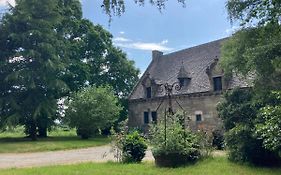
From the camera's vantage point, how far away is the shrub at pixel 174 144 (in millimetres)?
13320

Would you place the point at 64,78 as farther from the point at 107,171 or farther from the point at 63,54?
the point at 107,171

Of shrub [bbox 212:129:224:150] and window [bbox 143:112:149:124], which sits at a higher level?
window [bbox 143:112:149:124]

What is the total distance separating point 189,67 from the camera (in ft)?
112

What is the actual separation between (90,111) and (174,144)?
18.6 meters

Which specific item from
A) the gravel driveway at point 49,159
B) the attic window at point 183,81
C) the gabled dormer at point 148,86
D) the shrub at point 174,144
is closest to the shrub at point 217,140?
the gravel driveway at point 49,159

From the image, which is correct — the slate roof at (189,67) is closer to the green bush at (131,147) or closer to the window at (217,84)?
the window at (217,84)

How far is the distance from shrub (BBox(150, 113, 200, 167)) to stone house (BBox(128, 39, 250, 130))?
34.6 feet

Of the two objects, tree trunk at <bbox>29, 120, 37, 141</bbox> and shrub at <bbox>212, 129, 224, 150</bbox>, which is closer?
shrub at <bbox>212, 129, 224, 150</bbox>

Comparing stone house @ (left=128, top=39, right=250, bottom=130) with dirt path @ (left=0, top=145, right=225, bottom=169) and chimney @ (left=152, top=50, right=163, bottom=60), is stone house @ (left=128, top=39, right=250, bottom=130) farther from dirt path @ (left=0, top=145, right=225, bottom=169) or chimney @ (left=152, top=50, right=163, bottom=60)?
dirt path @ (left=0, top=145, right=225, bottom=169)

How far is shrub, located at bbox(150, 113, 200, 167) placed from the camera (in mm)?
13320

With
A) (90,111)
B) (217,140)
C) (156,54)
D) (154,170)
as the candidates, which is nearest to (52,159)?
(154,170)

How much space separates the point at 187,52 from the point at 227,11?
75.2 feet

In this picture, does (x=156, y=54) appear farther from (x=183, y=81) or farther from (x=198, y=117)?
(x=198, y=117)

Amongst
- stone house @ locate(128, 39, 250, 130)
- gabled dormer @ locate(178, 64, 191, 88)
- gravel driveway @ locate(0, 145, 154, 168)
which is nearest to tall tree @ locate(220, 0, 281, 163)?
gravel driveway @ locate(0, 145, 154, 168)
